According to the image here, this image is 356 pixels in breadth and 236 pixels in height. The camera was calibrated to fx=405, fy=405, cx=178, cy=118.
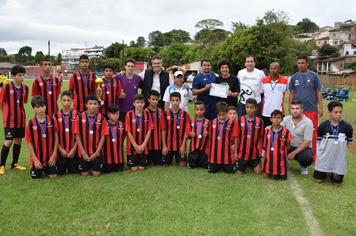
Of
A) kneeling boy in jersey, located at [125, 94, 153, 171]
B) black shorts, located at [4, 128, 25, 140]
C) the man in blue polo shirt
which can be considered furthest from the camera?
the man in blue polo shirt

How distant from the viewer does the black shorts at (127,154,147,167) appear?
7.06 m

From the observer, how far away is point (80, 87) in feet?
24.2

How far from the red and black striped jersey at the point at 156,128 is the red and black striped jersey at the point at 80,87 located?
1.16 m

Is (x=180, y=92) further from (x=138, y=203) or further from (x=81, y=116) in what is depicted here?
(x=138, y=203)

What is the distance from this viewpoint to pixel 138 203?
17.1 feet

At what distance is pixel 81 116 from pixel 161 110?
145 centimetres

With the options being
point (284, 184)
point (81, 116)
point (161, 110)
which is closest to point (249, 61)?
point (161, 110)

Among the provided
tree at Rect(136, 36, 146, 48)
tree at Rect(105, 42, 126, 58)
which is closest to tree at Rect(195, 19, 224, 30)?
tree at Rect(105, 42, 126, 58)

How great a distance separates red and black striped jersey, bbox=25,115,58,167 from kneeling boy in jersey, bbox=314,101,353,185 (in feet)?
14.1

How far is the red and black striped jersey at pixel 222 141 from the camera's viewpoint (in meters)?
6.90

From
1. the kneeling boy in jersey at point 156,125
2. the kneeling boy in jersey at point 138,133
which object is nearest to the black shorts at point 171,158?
the kneeling boy in jersey at point 156,125

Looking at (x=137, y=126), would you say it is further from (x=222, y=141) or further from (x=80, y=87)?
(x=222, y=141)

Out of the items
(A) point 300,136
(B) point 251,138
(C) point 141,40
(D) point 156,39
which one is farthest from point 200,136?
(C) point 141,40

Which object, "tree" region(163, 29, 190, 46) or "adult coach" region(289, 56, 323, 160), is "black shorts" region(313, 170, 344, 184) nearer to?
"adult coach" region(289, 56, 323, 160)
